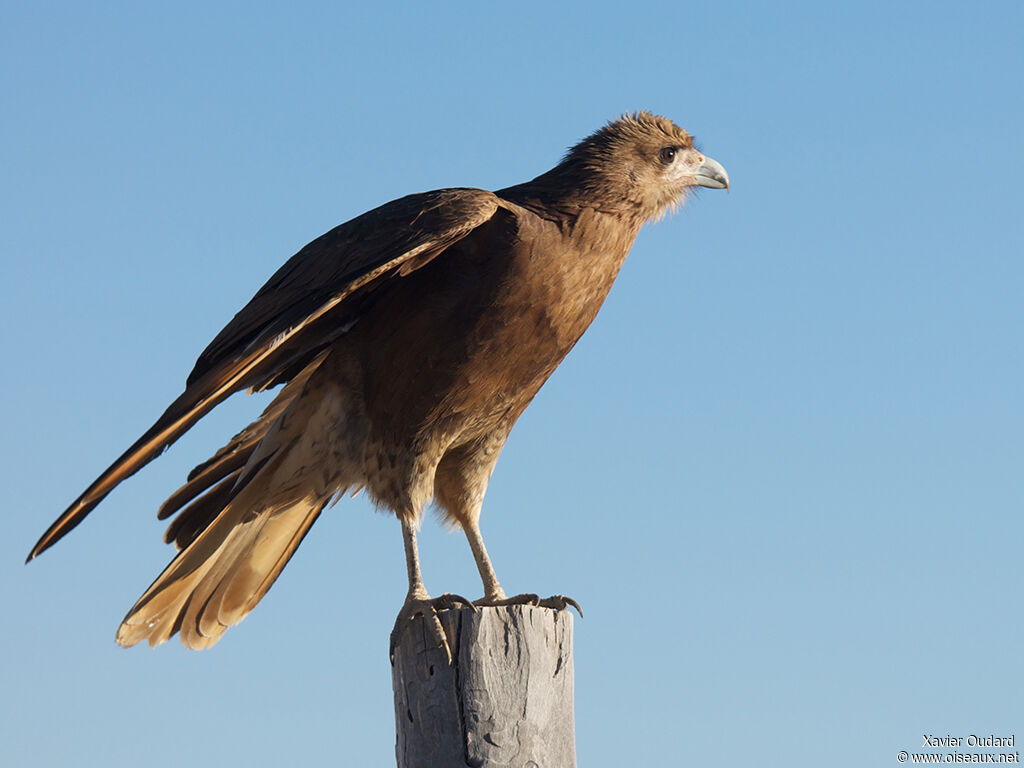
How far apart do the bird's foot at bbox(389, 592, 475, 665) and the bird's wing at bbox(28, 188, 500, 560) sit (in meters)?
1.00

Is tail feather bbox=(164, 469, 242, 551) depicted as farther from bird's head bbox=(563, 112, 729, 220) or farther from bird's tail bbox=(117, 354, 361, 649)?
bird's head bbox=(563, 112, 729, 220)

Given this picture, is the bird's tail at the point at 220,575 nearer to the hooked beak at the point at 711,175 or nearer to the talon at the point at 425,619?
the talon at the point at 425,619

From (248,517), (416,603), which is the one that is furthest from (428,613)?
(248,517)

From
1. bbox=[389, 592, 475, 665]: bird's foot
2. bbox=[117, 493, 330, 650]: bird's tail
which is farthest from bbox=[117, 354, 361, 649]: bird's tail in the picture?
bbox=[389, 592, 475, 665]: bird's foot

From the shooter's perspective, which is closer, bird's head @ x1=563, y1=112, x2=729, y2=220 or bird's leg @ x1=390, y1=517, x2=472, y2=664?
bird's leg @ x1=390, y1=517, x2=472, y2=664

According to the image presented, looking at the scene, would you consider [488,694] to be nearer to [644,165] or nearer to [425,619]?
[425,619]

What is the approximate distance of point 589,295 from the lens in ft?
15.3

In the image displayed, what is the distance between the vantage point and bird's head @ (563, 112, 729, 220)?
15.9ft

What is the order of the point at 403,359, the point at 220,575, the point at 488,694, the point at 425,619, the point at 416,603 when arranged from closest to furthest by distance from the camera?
the point at 488,694
the point at 425,619
the point at 416,603
the point at 403,359
the point at 220,575

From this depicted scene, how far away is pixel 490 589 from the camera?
473 cm

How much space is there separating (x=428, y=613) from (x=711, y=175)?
2566 mm

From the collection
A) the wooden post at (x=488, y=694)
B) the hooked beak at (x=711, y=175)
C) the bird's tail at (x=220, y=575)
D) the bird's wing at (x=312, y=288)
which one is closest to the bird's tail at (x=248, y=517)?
the bird's tail at (x=220, y=575)

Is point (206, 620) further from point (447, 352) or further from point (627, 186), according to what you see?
point (627, 186)

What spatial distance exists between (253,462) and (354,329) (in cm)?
77
